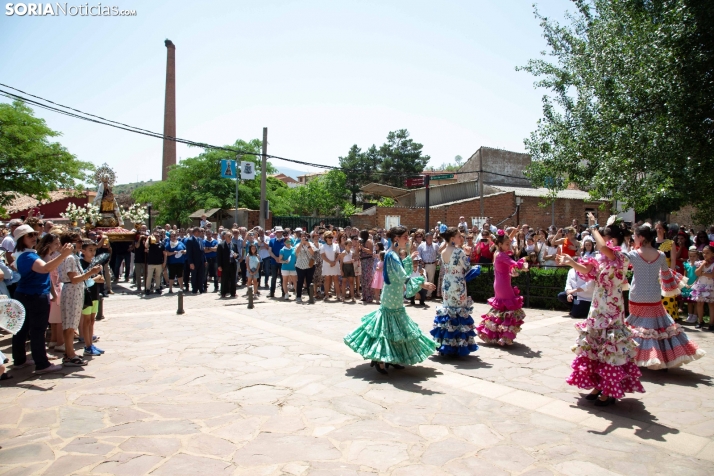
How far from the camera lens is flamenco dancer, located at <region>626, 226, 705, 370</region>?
20.1ft

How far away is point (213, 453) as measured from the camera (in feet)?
13.5

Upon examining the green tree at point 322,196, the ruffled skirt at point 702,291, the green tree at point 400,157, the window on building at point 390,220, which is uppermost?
the green tree at point 400,157

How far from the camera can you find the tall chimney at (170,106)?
46.0 m

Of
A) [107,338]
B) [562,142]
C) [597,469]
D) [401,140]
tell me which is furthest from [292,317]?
[401,140]

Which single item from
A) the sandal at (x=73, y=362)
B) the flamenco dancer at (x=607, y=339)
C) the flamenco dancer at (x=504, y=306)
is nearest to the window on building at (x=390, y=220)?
the flamenco dancer at (x=504, y=306)

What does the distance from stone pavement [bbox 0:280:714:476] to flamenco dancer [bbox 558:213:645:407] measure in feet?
0.85

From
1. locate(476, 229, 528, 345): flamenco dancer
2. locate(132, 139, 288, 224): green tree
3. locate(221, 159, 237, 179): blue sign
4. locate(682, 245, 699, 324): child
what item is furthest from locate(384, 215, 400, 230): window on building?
locate(476, 229, 528, 345): flamenco dancer

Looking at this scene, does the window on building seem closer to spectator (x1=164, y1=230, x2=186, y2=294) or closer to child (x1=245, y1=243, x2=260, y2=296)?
child (x1=245, y1=243, x2=260, y2=296)

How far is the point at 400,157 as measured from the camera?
53312mm

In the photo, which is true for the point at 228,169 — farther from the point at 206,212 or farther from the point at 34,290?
the point at 34,290

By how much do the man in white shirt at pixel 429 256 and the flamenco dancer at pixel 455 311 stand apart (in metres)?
5.41

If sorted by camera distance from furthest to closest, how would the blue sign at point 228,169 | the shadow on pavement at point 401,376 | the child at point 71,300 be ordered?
the blue sign at point 228,169, the child at point 71,300, the shadow on pavement at point 401,376

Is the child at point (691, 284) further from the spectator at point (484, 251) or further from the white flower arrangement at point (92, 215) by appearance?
the white flower arrangement at point (92, 215)

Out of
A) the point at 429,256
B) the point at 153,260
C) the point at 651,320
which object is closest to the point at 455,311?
the point at 651,320
